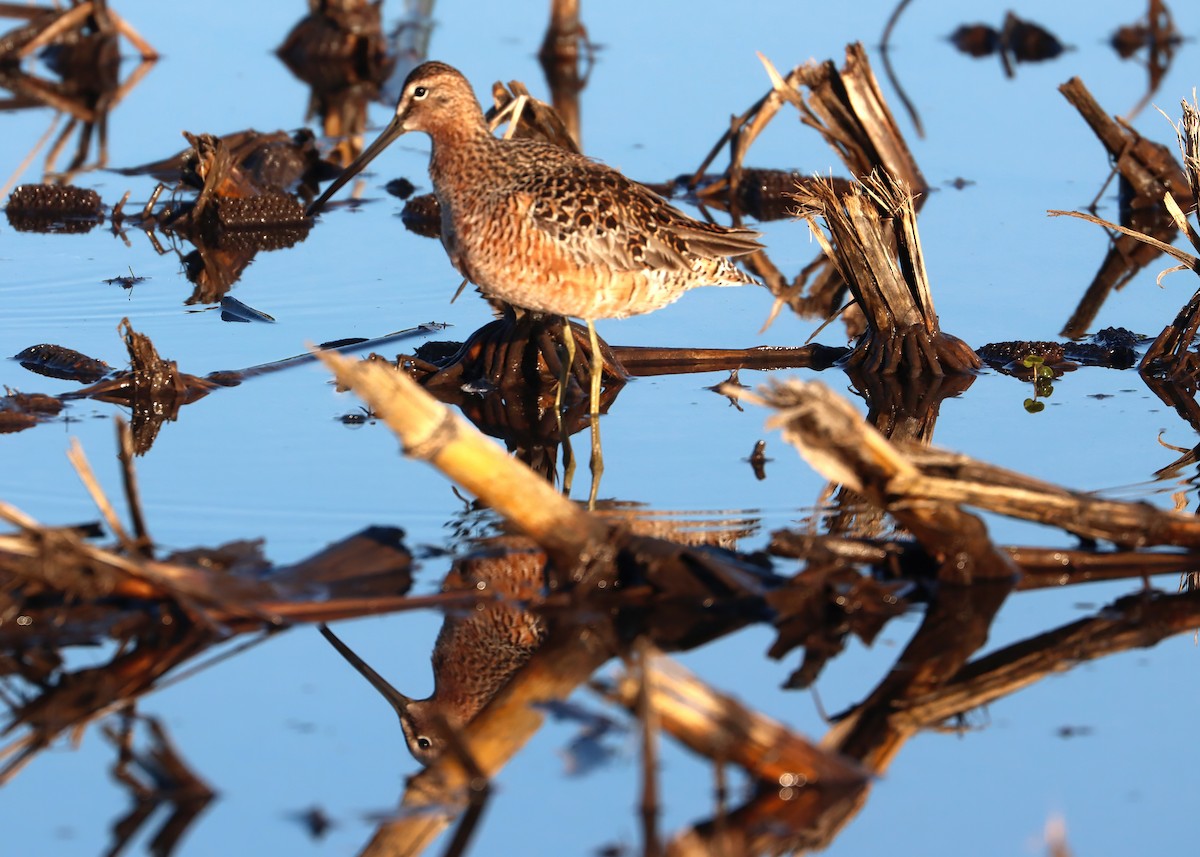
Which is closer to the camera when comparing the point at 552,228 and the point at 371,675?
the point at 371,675

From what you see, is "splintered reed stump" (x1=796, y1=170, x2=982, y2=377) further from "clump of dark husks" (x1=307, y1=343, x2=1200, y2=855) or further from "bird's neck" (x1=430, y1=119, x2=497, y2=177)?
"clump of dark husks" (x1=307, y1=343, x2=1200, y2=855)

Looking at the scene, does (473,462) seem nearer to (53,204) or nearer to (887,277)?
(887,277)

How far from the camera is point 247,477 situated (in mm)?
5902

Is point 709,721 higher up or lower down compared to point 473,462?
lower down

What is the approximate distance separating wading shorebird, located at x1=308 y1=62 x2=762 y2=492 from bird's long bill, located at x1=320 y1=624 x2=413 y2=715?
5.96ft

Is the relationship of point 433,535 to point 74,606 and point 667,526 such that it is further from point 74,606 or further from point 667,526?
point 74,606

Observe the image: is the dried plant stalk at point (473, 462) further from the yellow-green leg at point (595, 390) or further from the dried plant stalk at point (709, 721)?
the yellow-green leg at point (595, 390)

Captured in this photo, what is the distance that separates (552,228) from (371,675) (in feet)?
6.97

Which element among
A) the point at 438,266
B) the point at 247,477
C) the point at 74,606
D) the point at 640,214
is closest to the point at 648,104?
the point at 438,266

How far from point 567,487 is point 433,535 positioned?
0.79 meters

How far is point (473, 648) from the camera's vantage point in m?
4.70

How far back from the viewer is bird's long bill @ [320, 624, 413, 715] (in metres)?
4.47

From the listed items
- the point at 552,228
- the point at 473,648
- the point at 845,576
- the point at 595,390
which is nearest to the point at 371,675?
the point at 473,648

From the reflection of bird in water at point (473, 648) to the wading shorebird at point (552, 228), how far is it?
4.42 feet
